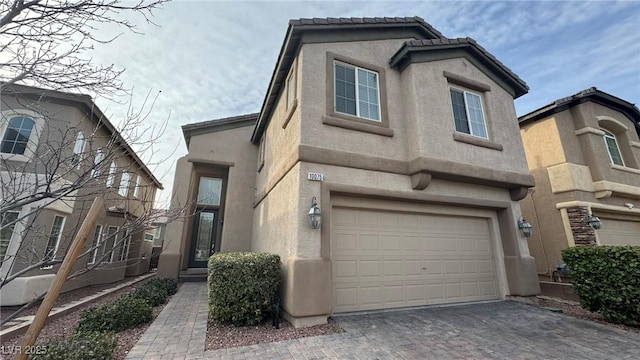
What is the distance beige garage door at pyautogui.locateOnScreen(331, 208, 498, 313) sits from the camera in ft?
21.4

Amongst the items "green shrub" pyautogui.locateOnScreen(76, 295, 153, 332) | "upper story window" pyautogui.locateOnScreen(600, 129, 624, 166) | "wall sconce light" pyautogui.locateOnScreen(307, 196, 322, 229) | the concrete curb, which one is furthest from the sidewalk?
"upper story window" pyautogui.locateOnScreen(600, 129, 624, 166)

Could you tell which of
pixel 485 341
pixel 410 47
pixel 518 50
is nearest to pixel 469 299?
pixel 485 341

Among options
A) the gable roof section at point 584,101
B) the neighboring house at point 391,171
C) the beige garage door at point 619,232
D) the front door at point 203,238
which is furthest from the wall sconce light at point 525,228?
the front door at point 203,238

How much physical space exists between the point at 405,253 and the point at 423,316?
1485 mm

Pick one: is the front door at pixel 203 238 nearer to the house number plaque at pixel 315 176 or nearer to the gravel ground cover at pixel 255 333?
the gravel ground cover at pixel 255 333

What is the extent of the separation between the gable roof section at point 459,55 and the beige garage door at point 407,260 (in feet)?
14.9

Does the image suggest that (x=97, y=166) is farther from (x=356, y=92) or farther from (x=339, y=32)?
(x=339, y=32)

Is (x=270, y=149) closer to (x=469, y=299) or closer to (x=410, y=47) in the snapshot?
(x=410, y=47)

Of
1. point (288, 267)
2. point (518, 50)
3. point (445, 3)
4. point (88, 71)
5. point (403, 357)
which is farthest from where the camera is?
point (518, 50)

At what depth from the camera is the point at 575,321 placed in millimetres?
6160

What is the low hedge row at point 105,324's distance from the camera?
372 centimetres

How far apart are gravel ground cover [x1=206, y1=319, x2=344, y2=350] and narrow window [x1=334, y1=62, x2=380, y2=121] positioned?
16.6 ft

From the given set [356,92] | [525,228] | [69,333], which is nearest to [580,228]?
[525,228]

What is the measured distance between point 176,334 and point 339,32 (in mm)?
8206
